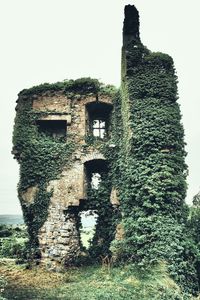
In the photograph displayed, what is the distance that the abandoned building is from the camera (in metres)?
14.0

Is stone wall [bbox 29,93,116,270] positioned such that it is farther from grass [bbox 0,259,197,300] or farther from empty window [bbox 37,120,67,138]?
grass [bbox 0,259,197,300]

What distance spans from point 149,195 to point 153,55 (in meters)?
5.65

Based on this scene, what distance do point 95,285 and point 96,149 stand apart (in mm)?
6577

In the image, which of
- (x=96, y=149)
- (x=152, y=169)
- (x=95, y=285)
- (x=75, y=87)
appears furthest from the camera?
(x=75, y=87)

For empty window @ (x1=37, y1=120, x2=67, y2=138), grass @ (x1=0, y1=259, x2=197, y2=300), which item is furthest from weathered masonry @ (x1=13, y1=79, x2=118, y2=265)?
grass @ (x1=0, y1=259, x2=197, y2=300)

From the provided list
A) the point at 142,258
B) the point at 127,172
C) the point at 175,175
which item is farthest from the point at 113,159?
the point at 142,258

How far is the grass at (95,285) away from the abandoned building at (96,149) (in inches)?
67.5

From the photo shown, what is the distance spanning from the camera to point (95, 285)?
1212 centimetres

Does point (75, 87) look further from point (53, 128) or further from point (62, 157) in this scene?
point (62, 157)

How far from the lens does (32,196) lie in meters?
16.8

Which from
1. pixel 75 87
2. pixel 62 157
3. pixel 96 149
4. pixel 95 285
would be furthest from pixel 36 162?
pixel 95 285

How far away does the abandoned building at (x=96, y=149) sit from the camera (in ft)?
46.1

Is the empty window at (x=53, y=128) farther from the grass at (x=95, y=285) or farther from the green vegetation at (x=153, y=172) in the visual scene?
the grass at (x=95, y=285)

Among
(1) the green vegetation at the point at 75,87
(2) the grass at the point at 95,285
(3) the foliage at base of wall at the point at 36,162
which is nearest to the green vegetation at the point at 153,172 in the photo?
(2) the grass at the point at 95,285
